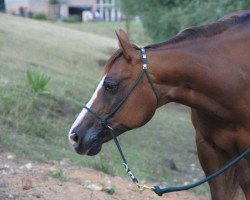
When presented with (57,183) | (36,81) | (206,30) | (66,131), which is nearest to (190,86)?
(206,30)

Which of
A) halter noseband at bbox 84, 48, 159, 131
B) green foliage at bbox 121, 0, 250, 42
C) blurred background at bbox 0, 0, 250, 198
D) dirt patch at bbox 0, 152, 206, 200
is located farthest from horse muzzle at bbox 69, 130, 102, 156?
green foliage at bbox 121, 0, 250, 42

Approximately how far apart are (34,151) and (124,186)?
2.01 m

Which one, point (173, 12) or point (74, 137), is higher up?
point (74, 137)

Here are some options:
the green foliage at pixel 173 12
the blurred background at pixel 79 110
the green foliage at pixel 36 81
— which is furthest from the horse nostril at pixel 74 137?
the green foliage at pixel 173 12

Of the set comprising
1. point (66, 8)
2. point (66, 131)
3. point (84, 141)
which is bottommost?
point (66, 8)

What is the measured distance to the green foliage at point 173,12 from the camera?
14491 mm

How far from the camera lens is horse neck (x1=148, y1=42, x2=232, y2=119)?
444 centimetres

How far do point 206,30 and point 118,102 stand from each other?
34.9 inches

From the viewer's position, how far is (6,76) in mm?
14602

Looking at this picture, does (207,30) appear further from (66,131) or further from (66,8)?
(66,8)

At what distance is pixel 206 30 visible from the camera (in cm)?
463

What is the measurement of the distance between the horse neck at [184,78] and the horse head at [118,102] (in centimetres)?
12

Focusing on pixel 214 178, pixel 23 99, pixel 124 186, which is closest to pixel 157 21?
pixel 23 99

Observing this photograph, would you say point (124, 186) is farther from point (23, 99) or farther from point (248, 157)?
point (23, 99)
